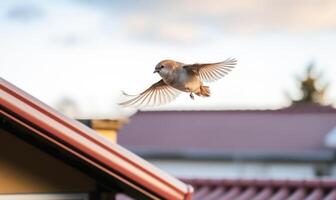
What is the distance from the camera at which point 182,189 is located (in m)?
3.11

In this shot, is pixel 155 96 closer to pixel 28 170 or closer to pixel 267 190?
pixel 28 170

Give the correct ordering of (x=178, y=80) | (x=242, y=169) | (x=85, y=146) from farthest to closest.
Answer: (x=242, y=169), (x=85, y=146), (x=178, y=80)

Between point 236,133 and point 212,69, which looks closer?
point 212,69

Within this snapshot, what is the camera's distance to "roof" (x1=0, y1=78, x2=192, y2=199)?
2922mm

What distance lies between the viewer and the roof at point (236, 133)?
59.1 ft

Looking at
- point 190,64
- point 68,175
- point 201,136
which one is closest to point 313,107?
point 201,136

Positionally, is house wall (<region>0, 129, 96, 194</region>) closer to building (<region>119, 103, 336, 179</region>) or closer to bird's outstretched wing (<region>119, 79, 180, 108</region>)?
bird's outstretched wing (<region>119, 79, 180, 108</region>)

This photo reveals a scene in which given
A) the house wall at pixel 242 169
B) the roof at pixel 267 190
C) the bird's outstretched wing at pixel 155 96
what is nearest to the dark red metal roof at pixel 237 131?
the house wall at pixel 242 169

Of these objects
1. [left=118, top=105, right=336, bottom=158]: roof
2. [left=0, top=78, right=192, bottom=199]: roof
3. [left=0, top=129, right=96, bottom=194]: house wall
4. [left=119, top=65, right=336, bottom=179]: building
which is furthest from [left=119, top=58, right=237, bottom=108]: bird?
[left=118, top=105, right=336, bottom=158]: roof

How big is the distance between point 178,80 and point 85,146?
4.68 ft

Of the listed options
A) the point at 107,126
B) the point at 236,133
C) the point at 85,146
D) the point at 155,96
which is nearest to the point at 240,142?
the point at 236,133

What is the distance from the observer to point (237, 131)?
19594 millimetres

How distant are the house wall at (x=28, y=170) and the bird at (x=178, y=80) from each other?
1589mm

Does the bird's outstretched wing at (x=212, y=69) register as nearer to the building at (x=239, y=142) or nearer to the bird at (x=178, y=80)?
the bird at (x=178, y=80)
